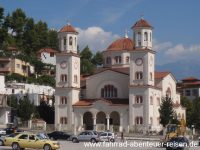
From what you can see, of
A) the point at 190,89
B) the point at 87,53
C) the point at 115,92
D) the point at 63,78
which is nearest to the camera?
the point at 115,92

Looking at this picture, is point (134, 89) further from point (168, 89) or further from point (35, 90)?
point (35, 90)

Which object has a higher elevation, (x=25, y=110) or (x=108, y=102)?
(x=108, y=102)

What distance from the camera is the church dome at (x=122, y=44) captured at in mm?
89812

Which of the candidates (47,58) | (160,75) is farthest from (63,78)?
(47,58)

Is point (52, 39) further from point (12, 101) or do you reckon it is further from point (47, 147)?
point (47, 147)

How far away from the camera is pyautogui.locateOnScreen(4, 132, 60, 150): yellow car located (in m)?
36.4

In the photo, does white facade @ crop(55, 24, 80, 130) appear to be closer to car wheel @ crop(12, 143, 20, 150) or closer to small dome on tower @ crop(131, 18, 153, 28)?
small dome on tower @ crop(131, 18, 153, 28)

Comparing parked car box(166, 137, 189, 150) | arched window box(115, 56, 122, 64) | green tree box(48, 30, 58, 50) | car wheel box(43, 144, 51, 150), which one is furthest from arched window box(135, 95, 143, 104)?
green tree box(48, 30, 58, 50)

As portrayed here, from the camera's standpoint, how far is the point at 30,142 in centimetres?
3650

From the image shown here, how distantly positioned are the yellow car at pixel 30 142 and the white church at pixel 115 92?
123 feet

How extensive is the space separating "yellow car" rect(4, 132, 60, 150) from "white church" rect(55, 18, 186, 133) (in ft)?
123

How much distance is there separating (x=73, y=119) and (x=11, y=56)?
1333 inches

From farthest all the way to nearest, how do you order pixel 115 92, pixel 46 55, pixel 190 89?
pixel 46 55 < pixel 190 89 < pixel 115 92

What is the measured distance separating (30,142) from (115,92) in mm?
43916
